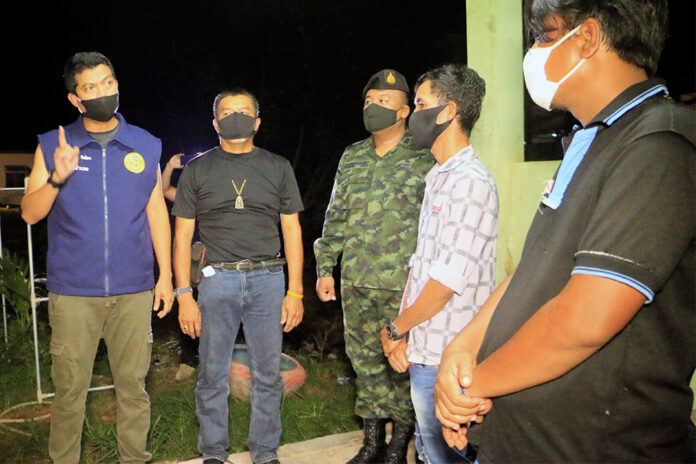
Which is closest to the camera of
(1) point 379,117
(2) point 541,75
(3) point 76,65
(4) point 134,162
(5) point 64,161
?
(2) point 541,75

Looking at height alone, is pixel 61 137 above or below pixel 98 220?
above

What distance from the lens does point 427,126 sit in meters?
2.69

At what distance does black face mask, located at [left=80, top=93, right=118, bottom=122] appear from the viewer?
10.3 feet

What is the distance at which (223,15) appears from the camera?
12758mm

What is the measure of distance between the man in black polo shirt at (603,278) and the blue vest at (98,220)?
2.34m

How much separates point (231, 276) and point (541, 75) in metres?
2.40

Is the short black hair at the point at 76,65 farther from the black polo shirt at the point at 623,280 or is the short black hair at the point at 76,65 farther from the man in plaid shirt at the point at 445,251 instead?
the black polo shirt at the point at 623,280

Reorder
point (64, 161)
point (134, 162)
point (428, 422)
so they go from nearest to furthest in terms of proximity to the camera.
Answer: point (428, 422) → point (64, 161) → point (134, 162)

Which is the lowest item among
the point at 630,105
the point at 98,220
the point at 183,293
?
the point at 183,293

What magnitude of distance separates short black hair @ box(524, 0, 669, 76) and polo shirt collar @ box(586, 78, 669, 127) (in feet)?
0.22

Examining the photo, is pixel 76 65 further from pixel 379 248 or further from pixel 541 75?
pixel 541 75

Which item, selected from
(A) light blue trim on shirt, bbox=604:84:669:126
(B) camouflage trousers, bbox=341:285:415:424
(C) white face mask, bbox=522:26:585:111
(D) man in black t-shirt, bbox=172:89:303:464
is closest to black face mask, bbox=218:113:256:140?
(D) man in black t-shirt, bbox=172:89:303:464

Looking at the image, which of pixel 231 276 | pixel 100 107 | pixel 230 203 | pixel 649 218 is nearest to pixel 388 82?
pixel 230 203

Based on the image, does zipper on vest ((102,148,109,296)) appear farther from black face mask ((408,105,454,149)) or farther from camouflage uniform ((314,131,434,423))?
black face mask ((408,105,454,149))
